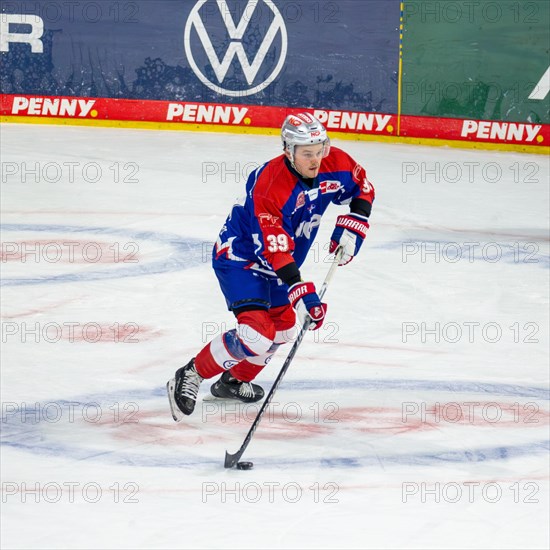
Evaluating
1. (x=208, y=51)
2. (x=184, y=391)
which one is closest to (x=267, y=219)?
(x=184, y=391)

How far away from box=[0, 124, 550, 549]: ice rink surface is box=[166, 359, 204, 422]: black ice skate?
93 millimetres

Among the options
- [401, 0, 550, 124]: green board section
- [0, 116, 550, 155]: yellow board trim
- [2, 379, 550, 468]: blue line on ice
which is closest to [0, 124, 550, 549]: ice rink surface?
[2, 379, 550, 468]: blue line on ice

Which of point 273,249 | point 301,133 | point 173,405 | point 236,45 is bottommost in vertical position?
point 236,45

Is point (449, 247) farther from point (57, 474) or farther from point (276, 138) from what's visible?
point (57, 474)

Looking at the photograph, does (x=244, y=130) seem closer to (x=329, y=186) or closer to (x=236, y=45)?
(x=236, y=45)

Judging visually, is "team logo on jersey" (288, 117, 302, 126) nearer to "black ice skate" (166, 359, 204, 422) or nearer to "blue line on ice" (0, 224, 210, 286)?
"black ice skate" (166, 359, 204, 422)

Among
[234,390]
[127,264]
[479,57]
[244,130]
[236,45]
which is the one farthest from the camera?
[244,130]

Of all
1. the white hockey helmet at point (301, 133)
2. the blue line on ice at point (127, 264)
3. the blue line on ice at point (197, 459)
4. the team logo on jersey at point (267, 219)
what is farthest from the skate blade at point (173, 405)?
the blue line on ice at point (127, 264)

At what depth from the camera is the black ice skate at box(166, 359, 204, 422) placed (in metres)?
4.92

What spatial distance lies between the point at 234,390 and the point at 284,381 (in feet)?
1.20

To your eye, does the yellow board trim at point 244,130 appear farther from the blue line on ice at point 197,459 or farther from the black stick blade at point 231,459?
the black stick blade at point 231,459

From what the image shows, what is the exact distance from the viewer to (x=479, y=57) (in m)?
10.7

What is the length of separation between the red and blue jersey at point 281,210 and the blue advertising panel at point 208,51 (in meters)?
6.06

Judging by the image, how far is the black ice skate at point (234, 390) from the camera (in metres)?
5.28
